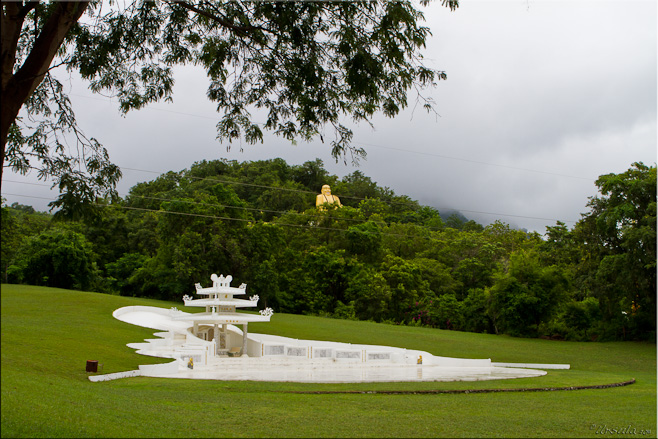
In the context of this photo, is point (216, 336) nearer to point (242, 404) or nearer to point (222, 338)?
point (222, 338)

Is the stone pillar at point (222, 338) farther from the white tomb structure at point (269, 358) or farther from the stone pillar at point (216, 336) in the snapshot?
the stone pillar at point (216, 336)

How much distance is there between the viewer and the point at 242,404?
11227 millimetres

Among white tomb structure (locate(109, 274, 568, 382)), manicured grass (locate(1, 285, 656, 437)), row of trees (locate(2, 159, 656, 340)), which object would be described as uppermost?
row of trees (locate(2, 159, 656, 340))

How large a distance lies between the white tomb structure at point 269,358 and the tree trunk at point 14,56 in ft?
37.5

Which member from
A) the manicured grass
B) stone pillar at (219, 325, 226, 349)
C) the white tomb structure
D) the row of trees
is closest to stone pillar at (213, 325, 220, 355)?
the white tomb structure

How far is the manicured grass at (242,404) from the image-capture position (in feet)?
27.5

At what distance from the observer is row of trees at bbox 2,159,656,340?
31984mm

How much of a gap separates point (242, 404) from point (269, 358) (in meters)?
12.0

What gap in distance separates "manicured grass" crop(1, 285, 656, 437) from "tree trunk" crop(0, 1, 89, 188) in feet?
7.50

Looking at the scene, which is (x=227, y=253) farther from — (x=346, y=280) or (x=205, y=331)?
(x=205, y=331)

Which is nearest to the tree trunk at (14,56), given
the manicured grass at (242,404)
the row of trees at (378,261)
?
the manicured grass at (242,404)

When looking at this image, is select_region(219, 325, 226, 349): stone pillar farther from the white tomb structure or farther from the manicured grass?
the manicured grass

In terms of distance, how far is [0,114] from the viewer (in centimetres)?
674

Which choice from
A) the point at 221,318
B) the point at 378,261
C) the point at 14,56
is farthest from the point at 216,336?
the point at 378,261
